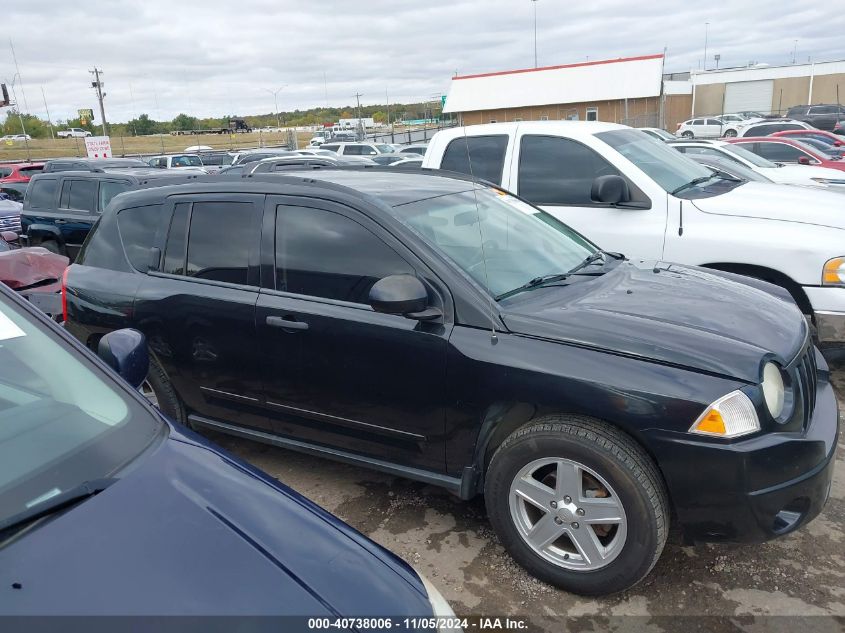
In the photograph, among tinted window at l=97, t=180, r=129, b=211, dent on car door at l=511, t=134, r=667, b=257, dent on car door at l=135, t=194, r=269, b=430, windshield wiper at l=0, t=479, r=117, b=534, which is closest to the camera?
windshield wiper at l=0, t=479, r=117, b=534

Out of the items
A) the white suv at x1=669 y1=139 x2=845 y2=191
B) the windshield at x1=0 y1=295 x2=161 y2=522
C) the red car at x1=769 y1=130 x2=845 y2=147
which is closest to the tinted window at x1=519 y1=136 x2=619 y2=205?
the windshield at x1=0 y1=295 x2=161 y2=522

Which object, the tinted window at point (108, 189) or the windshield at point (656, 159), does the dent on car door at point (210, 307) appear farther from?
the tinted window at point (108, 189)

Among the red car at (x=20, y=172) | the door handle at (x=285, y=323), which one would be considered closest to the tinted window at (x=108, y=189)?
the door handle at (x=285, y=323)

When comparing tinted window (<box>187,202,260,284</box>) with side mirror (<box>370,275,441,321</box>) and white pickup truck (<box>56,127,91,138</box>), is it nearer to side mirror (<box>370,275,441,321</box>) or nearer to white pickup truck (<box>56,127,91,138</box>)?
side mirror (<box>370,275,441,321</box>)

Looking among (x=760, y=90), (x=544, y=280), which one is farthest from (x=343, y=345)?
(x=760, y=90)

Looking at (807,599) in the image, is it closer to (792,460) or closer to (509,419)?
(792,460)

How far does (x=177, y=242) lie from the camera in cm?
395

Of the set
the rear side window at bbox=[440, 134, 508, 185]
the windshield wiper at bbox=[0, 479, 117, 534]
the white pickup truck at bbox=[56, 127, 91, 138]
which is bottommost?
the windshield wiper at bbox=[0, 479, 117, 534]

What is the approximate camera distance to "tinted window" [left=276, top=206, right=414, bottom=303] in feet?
10.7

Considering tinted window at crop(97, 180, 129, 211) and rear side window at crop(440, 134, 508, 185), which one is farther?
tinted window at crop(97, 180, 129, 211)

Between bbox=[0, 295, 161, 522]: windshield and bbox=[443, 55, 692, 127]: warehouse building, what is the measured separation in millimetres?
38555

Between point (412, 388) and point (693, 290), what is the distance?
1.53 metres

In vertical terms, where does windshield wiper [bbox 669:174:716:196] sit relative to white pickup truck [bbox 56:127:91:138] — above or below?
below

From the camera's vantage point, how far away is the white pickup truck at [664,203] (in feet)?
14.7
